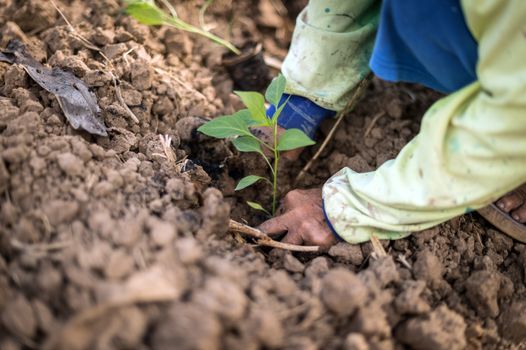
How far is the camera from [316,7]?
1.48 meters

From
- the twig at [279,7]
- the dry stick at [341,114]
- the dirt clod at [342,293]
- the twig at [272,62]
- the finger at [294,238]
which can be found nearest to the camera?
the dirt clod at [342,293]

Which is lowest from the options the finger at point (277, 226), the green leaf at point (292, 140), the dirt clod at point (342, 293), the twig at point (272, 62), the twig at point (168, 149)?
the finger at point (277, 226)

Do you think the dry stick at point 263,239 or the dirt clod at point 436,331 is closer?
the dirt clod at point 436,331

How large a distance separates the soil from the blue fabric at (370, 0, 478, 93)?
342mm

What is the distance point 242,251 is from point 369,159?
59 cm

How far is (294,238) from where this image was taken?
54.1 inches

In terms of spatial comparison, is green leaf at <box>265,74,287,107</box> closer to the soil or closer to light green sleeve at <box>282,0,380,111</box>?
light green sleeve at <box>282,0,380,111</box>

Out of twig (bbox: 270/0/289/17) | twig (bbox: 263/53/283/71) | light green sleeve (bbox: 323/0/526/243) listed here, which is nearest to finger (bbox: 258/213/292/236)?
light green sleeve (bbox: 323/0/526/243)

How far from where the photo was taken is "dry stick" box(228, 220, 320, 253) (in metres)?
1.33

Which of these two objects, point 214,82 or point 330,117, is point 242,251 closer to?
point 330,117

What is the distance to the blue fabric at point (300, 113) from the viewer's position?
157 centimetres

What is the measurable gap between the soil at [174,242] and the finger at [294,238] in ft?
0.14

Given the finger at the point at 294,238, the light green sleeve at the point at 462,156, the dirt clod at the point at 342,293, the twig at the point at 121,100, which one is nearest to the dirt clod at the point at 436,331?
the dirt clod at the point at 342,293

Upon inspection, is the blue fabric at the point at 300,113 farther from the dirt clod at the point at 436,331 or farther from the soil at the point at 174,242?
the dirt clod at the point at 436,331
